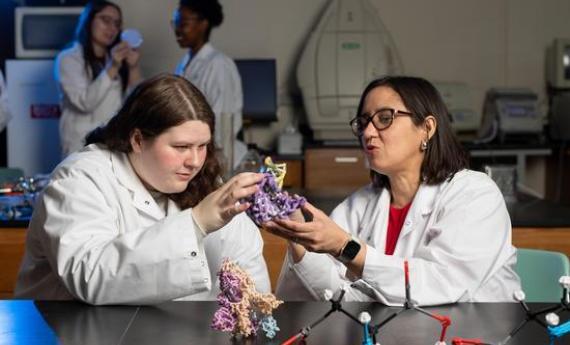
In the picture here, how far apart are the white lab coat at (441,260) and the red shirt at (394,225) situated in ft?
0.19

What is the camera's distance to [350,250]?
76.6 inches

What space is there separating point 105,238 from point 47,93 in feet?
13.5

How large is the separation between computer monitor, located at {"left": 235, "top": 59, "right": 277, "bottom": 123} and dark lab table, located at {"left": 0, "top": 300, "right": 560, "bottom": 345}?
4123mm

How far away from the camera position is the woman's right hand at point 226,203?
5.63ft

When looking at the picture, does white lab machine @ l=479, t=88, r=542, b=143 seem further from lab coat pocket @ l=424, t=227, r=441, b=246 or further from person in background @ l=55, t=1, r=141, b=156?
lab coat pocket @ l=424, t=227, r=441, b=246

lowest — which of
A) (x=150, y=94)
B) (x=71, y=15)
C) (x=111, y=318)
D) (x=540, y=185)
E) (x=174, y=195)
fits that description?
(x=540, y=185)

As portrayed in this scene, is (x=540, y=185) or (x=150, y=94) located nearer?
(x=150, y=94)

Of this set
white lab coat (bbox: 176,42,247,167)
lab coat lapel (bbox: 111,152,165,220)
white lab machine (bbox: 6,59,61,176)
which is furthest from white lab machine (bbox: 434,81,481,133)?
lab coat lapel (bbox: 111,152,165,220)

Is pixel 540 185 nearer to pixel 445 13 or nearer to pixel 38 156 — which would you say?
pixel 445 13

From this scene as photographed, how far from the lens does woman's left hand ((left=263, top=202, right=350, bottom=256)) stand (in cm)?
181

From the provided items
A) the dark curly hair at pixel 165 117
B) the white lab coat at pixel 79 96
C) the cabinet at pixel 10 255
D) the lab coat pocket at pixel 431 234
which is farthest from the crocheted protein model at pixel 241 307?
the white lab coat at pixel 79 96

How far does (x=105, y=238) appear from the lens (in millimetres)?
1929

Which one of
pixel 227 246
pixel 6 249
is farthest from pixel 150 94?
pixel 6 249

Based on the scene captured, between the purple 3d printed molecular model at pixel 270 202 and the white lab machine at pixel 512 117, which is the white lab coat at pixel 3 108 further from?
the purple 3d printed molecular model at pixel 270 202
